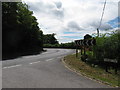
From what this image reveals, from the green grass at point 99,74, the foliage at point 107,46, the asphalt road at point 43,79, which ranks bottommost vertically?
the green grass at point 99,74

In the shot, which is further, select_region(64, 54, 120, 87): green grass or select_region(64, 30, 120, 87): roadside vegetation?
select_region(64, 30, 120, 87): roadside vegetation

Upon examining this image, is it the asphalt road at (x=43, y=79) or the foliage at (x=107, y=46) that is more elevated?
the foliage at (x=107, y=46)

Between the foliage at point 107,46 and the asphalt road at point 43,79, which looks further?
the foliage at point 107,46

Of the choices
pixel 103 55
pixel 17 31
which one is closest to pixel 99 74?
pixel 103 55

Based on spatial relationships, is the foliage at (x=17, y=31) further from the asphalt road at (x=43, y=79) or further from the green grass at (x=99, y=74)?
the green grass at (x=99, y=74)

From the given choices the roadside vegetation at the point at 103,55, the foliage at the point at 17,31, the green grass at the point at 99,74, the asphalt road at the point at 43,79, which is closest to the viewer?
the asphalt road at the point at 43,79

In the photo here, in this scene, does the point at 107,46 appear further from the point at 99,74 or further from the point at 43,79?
the point at 43,79

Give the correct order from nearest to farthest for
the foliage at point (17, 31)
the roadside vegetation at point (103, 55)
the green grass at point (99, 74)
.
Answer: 1. the green grass at point (99, 74)
2. the roadside vegetation at point (103, 55)
3. the foliage at point (17, 31)

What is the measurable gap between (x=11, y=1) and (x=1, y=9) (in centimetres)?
289

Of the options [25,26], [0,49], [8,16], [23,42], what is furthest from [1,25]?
[23,42]

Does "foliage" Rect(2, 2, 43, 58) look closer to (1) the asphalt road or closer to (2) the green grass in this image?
(1) the asphalt road

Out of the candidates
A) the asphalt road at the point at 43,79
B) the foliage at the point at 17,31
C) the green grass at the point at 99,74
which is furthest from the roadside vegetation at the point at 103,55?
the foliage at the point at 17,31

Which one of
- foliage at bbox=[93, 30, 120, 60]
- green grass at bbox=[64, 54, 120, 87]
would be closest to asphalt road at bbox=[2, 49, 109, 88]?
green grass at bbox=[64, 54, 120, 87]

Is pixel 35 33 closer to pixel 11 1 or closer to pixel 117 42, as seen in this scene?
pixel 11 1
